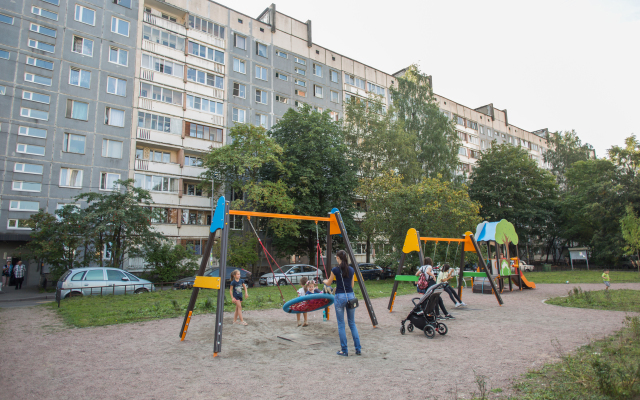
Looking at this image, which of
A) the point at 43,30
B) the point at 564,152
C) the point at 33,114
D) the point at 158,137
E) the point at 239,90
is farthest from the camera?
the point at 564,152

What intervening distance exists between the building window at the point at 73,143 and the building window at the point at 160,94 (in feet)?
20.1

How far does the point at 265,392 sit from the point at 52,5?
3612 centimetres

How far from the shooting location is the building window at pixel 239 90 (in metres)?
37.4

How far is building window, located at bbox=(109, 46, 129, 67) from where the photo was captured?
3122 cm

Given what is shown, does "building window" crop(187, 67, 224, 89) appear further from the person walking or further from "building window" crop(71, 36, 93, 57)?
the person walking

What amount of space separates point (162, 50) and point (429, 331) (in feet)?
111

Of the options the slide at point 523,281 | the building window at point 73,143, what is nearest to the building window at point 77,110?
the building window at point 73,143

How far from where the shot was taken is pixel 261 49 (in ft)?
131

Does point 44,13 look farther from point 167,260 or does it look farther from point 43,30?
point 167,260

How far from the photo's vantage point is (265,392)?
512 cm

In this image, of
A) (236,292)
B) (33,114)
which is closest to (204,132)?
(33,114)

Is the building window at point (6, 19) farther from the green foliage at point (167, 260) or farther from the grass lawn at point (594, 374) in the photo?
the grass lawn at point (594, 374)

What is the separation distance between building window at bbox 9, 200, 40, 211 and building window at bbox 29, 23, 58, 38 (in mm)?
12995

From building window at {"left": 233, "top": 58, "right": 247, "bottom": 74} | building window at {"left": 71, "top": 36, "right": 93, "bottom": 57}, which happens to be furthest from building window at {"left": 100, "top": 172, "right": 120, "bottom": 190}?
building window at {"left": 233, "top": 58, "right": 247, "bottom": 74}
